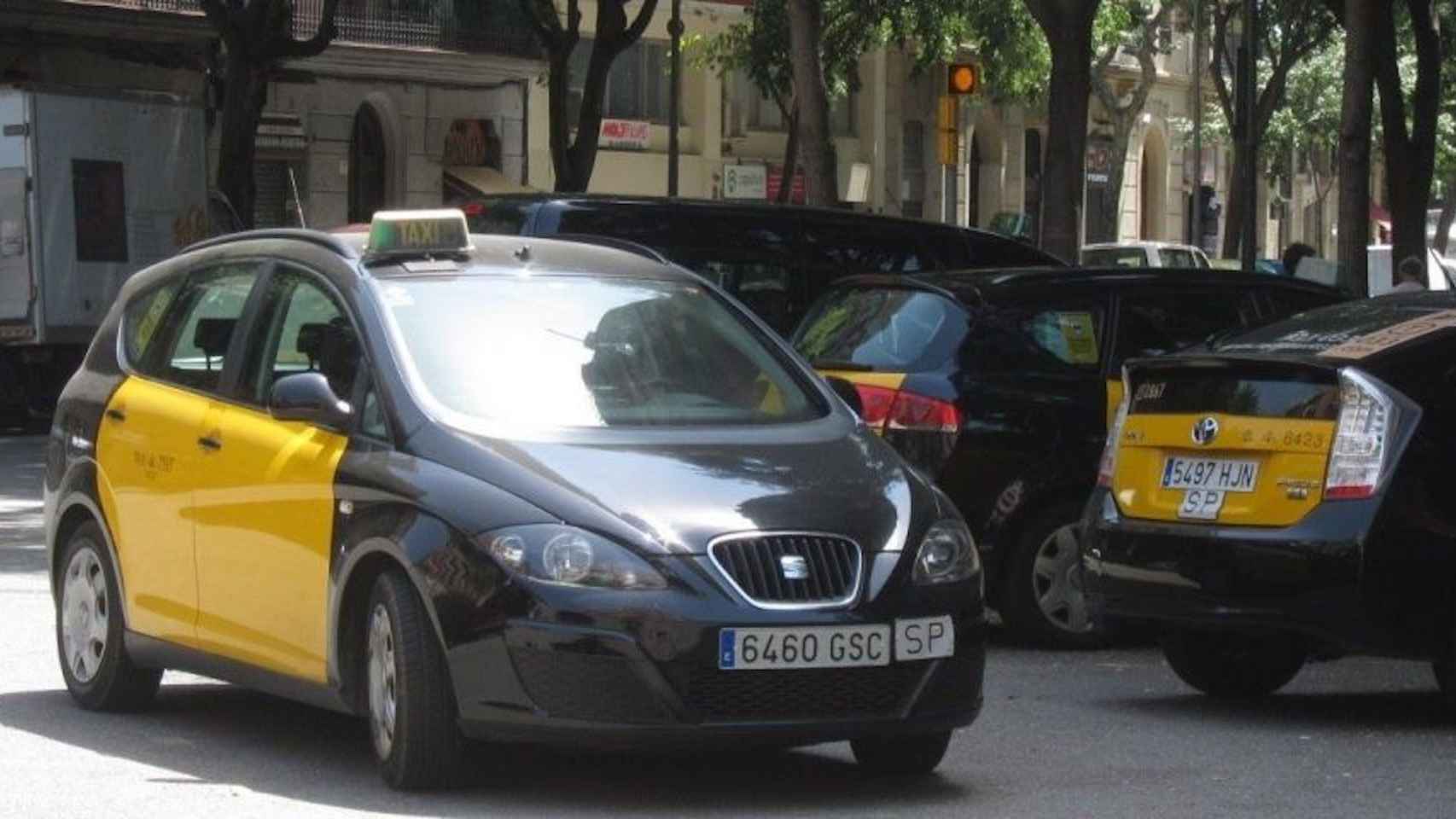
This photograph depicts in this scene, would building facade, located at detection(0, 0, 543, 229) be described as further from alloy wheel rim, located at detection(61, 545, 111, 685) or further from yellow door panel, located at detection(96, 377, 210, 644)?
yellow door panel, located at detection(96, 377, 210, 644)

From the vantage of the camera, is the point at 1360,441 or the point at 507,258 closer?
the point at 507,258

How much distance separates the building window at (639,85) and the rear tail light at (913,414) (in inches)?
1538

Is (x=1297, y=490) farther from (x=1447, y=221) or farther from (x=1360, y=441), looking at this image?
(x=1447, y=221)

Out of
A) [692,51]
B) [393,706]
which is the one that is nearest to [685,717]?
[393,706]

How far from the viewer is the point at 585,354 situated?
28.8ft

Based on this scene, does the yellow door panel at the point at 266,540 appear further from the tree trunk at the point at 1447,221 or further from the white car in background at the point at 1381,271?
the tree trunk at the point at 1447,221

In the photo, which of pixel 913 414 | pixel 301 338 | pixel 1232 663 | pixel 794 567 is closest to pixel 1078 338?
pixel 913 414

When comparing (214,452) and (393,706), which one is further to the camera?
(214,452)

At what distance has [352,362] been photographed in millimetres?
8727

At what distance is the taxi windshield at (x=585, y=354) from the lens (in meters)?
8.52

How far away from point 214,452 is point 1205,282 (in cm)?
548

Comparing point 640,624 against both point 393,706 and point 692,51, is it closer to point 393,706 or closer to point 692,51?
point 393,706

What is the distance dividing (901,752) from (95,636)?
2.92 m

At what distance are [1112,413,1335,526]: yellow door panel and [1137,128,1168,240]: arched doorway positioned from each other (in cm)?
6193
